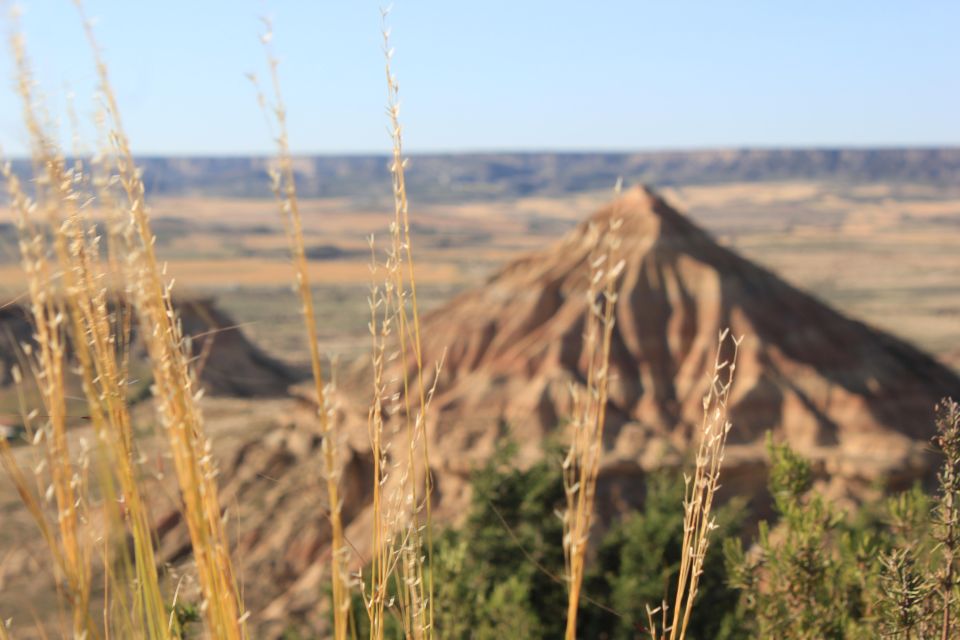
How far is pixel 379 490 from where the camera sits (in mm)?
2434

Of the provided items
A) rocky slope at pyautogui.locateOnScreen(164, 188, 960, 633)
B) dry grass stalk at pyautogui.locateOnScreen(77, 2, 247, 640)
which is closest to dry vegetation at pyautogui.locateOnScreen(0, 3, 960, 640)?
dry grass stalk at pyautogui.locateOnScreen(77, 2, 247, 640)

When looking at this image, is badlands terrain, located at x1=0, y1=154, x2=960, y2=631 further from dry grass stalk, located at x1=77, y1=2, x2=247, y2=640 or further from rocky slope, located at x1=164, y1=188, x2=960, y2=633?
dry grass stalk, located at x1=77, y1=2, x2=247, y2=640

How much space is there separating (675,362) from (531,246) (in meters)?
93.0

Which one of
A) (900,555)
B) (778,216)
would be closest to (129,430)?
(900,555)

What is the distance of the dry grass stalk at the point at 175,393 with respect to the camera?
191 centimetres

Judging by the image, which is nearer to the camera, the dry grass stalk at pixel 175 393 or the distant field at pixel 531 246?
the dry grass stalk at pixel 175 393

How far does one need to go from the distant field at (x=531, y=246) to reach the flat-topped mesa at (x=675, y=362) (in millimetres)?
4717

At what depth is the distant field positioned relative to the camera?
6119 cm

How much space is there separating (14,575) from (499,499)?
11879 millimetres

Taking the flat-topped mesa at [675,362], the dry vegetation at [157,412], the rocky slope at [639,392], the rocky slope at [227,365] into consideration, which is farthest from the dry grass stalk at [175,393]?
the rocky slope at [227,365]

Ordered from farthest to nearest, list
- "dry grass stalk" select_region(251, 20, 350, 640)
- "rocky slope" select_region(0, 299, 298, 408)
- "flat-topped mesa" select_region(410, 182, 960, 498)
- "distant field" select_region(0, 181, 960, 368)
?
"distant field" select_region(0, 181, 960, 368) → "rocky slope" select_region(0, 299, 298, 408) → "flat-topped mesa" select_region(410, 182, 960, 498) → "dry grass stalk" select_region(251, 20, 350, 640)

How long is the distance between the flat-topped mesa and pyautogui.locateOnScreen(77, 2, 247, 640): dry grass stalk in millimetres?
16120

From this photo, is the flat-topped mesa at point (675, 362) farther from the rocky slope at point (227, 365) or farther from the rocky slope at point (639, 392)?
the rocky slope at point (227, 365)

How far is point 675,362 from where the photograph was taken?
2050cm
